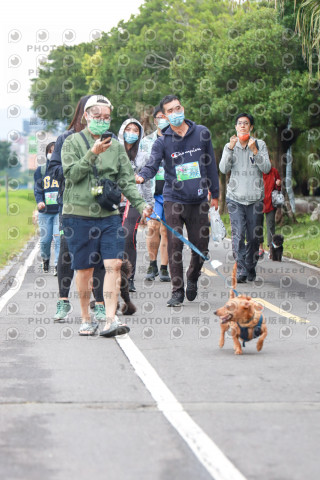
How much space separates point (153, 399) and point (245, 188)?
777 centimetres

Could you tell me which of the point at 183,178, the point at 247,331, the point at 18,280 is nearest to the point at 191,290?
the point at 183,178

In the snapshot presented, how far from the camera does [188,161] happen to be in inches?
438

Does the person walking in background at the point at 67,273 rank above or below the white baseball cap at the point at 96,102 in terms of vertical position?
below

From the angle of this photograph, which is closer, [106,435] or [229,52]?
[106,435]

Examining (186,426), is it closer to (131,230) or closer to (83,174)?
(83,174)

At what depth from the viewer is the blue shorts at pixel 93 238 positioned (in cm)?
883

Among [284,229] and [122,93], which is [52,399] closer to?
[284,229]

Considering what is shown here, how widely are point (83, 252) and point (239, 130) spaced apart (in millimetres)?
5188

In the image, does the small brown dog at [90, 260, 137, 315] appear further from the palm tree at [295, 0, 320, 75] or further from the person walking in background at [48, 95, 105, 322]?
the palm tree at [295, 0, 320, 75]

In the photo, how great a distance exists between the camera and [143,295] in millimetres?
12461

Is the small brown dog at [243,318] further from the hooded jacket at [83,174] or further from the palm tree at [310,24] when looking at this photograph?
the palm tree at [310,24]


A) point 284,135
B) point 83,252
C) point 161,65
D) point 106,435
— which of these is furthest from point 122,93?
point 106,435

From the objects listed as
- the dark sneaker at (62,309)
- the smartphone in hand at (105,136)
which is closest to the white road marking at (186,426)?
the smartphone in hand at (105,136)

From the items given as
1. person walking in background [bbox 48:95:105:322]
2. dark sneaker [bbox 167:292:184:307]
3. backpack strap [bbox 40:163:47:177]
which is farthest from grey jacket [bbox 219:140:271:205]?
person walking in background [bbox 48:95:105:322]
